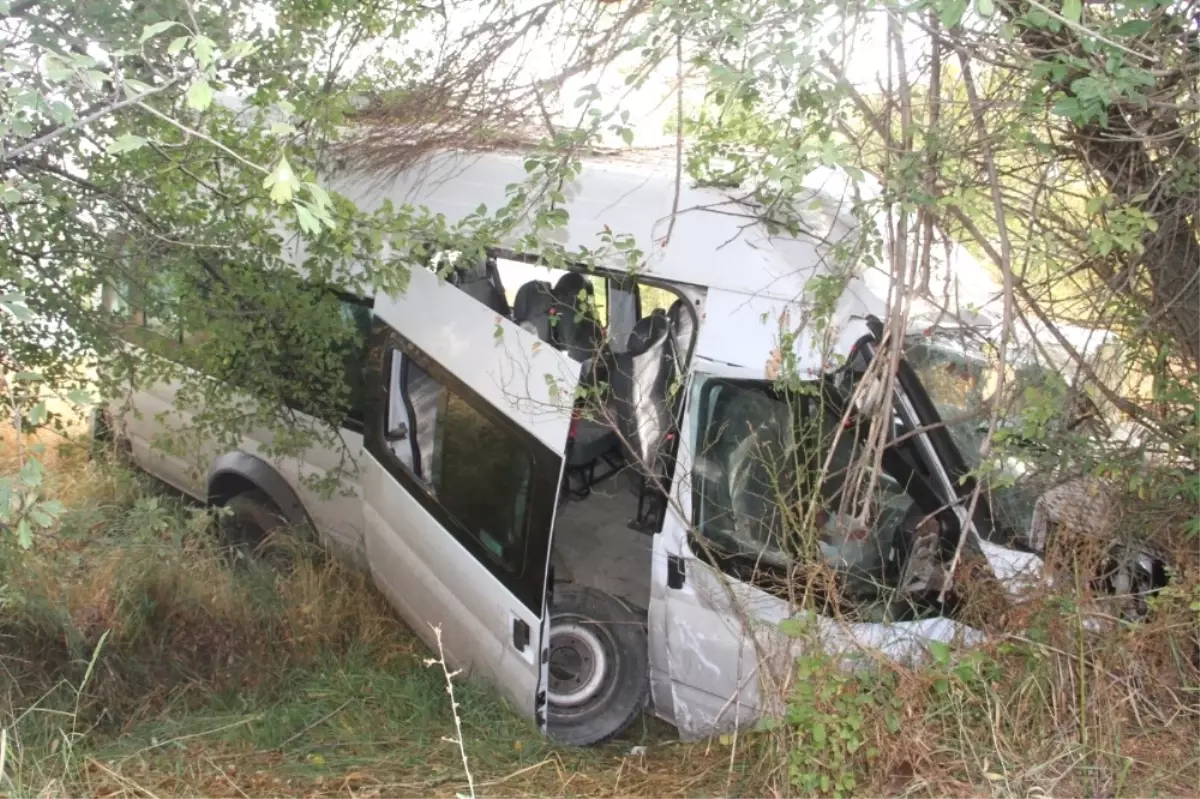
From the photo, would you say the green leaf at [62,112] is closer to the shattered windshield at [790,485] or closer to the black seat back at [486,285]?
the shattered windshield at [790,485]

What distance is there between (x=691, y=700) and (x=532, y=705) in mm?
595

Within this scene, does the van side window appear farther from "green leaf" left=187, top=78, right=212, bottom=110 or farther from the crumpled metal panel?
"green leaf" left=187, top=78, right=212, bottom=110

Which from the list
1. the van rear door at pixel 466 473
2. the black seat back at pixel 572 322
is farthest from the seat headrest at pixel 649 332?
the van rear door at pixel 466 473

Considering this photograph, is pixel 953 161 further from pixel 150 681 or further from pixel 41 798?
pixel 150 681

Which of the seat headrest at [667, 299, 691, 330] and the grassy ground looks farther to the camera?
the seat headrest at [667, 299, 691, 330]

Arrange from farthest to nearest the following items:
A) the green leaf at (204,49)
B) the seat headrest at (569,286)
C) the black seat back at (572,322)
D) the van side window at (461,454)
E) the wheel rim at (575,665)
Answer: the seat headrest at (569,286), the black seat back at (572,322), the wheel rim at (575,665), the van side window at (461,454), the green leaf at (204,49)

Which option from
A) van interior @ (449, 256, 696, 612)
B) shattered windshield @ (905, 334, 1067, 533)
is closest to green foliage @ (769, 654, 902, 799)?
shattered windshield @ (905, 334, 1067, 533)

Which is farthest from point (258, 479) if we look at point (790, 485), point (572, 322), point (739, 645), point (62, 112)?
point (62, 112)

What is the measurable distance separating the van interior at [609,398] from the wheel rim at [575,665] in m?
0.30

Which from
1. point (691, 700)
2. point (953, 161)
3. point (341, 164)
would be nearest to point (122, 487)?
point (341, 164)

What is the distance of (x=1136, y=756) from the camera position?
2.61 meters

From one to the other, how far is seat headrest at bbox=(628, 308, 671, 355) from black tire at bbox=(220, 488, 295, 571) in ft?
6.99

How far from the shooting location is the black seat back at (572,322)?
4.35 metres

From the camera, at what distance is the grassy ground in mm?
2672
